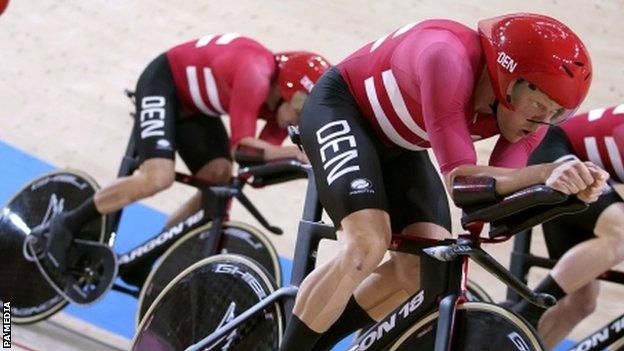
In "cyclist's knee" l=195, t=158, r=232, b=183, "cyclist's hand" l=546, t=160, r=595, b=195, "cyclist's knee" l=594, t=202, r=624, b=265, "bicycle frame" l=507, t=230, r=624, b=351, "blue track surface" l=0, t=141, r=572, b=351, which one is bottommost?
"blue track surface" l=0, t=141, r=572, b=351

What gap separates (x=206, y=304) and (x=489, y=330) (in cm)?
112

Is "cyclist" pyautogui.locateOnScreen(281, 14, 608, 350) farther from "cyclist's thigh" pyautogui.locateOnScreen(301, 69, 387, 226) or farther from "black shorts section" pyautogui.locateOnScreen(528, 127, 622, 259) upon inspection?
"black shorts section" pyautogui.locateOnScreen(528, 127, 622, 259)

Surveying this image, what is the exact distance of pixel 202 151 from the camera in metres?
5.00

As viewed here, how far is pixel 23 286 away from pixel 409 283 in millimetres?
2525

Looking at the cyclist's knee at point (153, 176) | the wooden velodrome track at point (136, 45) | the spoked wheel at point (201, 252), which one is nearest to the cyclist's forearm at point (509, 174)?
the spoked wheel at point (201, 252)

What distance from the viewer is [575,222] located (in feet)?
14.4

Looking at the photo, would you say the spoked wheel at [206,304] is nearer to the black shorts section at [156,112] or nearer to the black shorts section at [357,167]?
the black shorts section at [357,167]

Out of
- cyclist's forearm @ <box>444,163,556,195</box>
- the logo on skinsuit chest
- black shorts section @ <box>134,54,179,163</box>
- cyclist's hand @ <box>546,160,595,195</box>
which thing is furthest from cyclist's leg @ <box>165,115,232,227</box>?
cyclist's hand @ <box>546,160,595,195</box>

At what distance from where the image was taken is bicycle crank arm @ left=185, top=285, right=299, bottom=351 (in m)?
3.26

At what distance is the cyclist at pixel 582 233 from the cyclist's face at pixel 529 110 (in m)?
1.48

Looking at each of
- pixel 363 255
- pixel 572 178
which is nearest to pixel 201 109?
pixel 363 255

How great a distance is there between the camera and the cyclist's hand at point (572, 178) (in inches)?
94.7

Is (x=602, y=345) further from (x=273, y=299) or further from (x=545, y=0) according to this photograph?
(x=545, y=0)

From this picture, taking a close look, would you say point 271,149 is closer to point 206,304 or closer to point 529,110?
point 206,304
